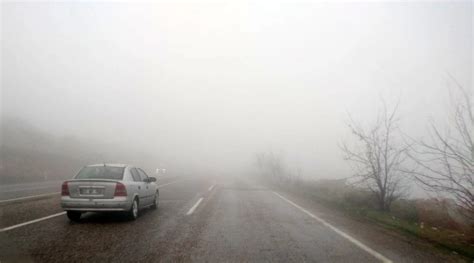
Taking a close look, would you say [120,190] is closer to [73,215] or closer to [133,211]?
[133,211]

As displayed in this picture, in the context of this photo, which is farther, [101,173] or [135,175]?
[135,175]

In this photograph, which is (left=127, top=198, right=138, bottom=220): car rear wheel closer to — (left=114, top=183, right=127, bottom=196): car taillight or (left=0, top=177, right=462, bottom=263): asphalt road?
(left=0, top=177, right=462, bottom=263): asphalt road

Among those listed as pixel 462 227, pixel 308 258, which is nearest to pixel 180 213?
pixel 308 258

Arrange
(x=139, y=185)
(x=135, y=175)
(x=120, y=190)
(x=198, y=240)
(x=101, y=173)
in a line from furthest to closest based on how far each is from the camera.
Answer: (x=135, y=175)
(x=139, y=185)
(x=101, y=173)
(x=120, y=190)
(x=198, y=240)

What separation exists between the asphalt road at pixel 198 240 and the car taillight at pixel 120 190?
0.74m

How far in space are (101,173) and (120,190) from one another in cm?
A: 120

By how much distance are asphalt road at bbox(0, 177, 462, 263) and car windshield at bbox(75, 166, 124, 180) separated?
3.77ft

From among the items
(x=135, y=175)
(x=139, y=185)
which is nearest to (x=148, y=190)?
(x=135, y=175)

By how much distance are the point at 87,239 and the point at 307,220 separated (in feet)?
20.4

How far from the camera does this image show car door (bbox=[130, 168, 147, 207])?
10.9m

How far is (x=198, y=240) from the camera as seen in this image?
7.59 meters

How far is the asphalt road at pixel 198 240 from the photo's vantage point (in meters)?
6.26

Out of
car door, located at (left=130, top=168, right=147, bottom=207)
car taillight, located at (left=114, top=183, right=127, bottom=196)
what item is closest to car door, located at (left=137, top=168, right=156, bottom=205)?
car door, located at (left=130, top=168, right=147, bottom=207)

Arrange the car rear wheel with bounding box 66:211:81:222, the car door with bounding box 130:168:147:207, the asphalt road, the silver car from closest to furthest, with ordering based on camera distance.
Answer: the asphalt road → the silver car → the car rear wheel with bounding box 66:211:81:222 → the car door with bounding box 130:168:147:207
